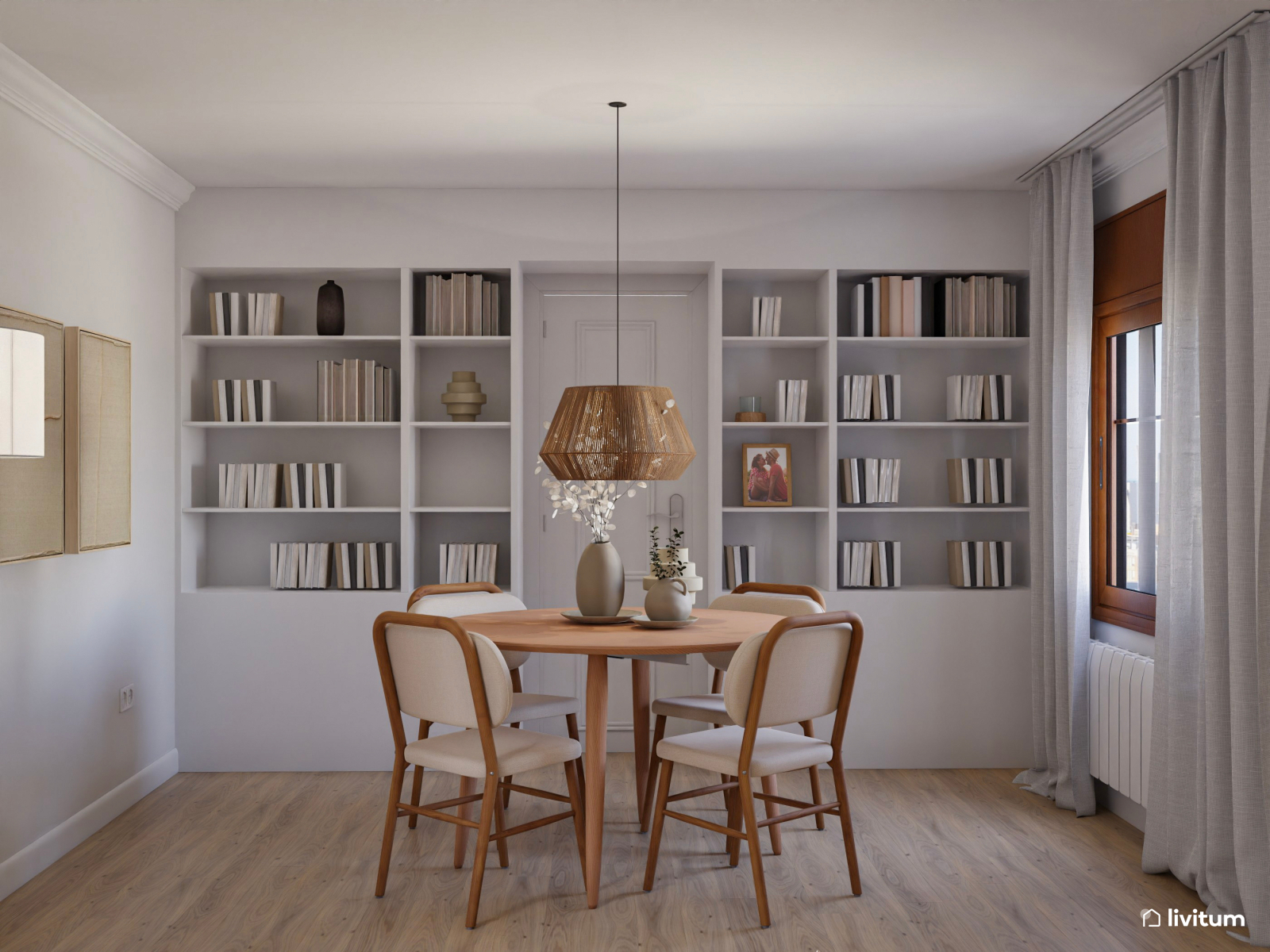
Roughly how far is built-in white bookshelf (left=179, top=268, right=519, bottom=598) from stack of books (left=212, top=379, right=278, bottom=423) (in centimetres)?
20

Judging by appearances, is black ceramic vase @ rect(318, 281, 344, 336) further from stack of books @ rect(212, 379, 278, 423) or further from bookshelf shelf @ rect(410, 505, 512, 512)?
bookshelf shelf @ rect(410, 505, 512, 512)

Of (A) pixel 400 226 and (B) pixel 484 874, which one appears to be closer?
(B) pixel 484 874

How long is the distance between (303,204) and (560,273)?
1.28m

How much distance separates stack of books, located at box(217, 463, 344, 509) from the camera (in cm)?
451

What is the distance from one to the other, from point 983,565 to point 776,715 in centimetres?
215

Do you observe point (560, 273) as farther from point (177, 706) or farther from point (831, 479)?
point (177, 706)

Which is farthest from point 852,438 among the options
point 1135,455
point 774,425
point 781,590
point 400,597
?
point 400,597

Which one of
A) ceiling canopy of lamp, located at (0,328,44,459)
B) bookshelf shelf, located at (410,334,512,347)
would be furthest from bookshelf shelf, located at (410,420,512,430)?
ceiling canopy of lamp, located at (0,328,44,459)

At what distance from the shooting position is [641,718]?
3.65 meters

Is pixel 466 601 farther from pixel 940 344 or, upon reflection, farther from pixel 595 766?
pixel 940 344

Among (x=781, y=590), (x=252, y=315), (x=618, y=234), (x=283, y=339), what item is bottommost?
(x=781, y=590)

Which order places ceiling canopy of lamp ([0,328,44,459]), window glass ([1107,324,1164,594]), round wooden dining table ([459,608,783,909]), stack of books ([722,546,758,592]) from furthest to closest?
stack of books ([722,546,758,592]) → window glass ([1107,324,1164,594]) → round wooden dining table ([459,608,783,909]) → ceiling canopy of lamp ([0,328,44,459])

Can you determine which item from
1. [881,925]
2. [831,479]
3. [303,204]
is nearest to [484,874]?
→ [881,925]

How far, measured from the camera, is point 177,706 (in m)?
4.43
